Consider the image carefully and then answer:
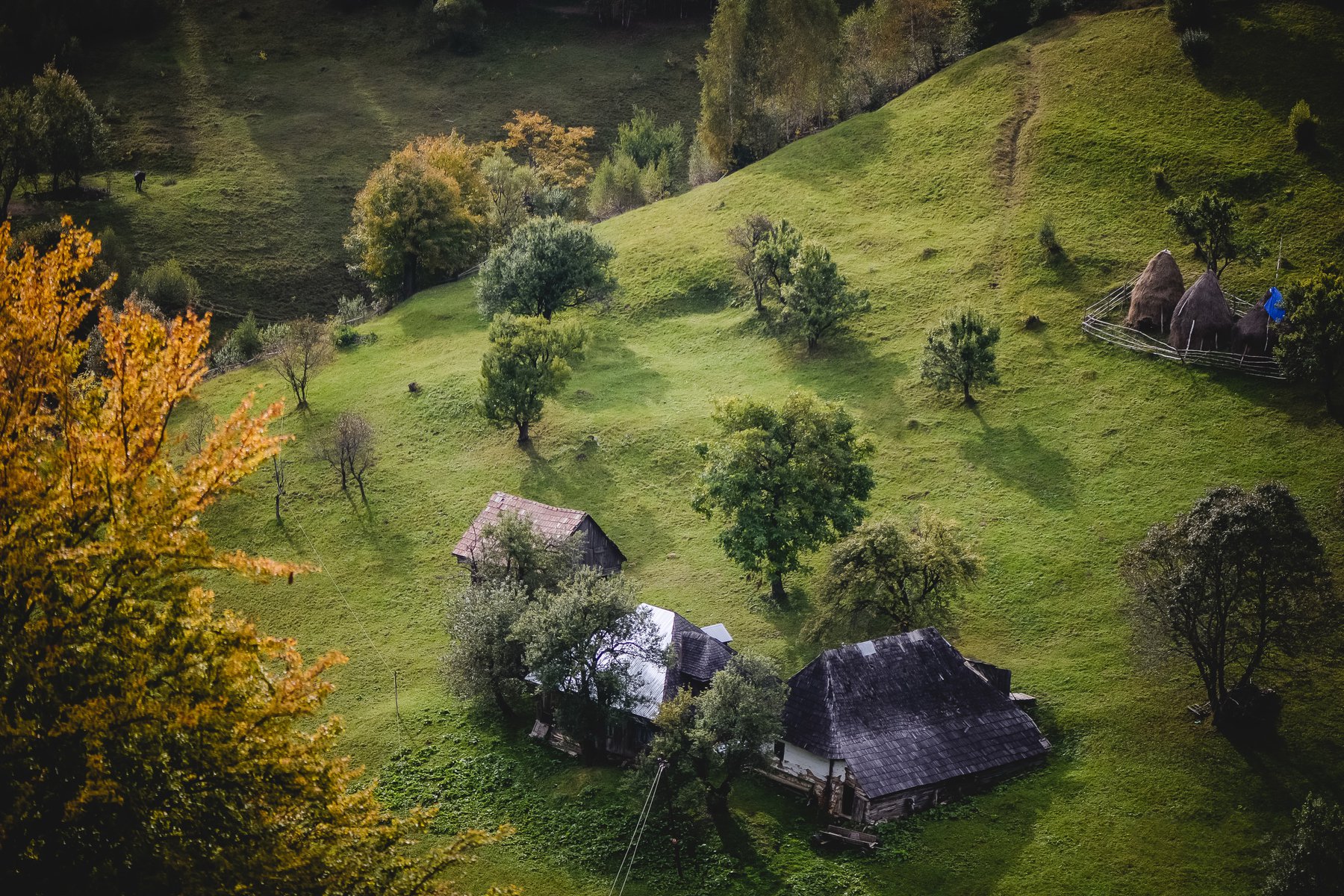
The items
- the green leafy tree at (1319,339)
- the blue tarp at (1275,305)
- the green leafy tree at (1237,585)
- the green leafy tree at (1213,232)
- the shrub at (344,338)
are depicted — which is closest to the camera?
the green leafy tree at (1237,585)

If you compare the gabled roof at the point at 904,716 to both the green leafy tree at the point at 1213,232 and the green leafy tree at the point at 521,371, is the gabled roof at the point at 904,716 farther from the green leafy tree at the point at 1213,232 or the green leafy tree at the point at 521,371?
the green leafy tree at the point at 1213,232

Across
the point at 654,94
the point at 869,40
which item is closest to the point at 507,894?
the point at 869,40

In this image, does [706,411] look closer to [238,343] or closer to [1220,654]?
[1220,654]

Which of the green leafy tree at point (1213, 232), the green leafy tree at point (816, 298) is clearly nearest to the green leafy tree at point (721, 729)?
the green leafy tree at point (816, 298)

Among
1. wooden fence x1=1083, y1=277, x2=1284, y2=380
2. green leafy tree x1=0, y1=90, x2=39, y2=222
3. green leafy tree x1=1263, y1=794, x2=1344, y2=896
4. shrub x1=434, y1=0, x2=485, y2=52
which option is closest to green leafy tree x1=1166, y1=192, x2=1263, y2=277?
wooden fence x1=1083, y1=277, x2=1284, y2=380

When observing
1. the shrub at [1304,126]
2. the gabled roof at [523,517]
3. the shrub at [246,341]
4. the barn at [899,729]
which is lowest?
the barn at [899,729]

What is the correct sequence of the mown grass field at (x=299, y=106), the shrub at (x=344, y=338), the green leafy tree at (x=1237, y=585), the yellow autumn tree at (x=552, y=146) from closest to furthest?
the green leafy tree at (x=1237, y=585) < the shrub at (x=344, y=338) < the mown grass field at (x=299, y=106) < the yellow autumn tree at (x=552, y=146)
